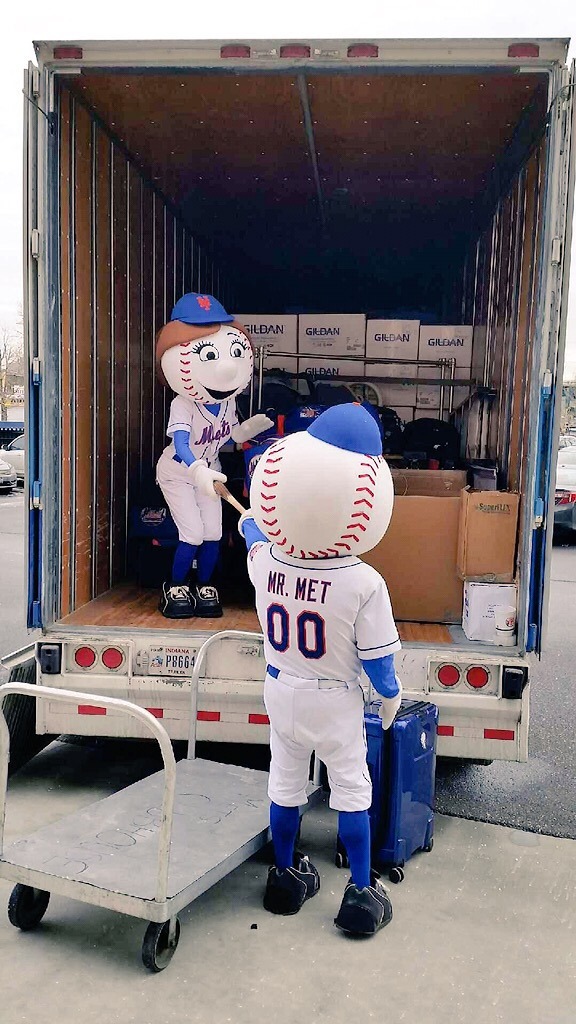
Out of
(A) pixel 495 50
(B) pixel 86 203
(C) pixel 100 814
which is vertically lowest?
(C) pixel 100 814

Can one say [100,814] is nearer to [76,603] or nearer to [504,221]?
[76,603]

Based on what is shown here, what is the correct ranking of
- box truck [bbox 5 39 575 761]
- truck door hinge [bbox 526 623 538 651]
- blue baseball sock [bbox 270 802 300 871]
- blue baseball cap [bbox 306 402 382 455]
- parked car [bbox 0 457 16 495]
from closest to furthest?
blue baseball cap [bbox 306 402 382 455], blue baseball sock [bbox 270 802 300 871], box truck [bbox 5 39 575 761], truck door hinge [bbox 526 623 538 651], parked car [bbox 0 457 16 495]

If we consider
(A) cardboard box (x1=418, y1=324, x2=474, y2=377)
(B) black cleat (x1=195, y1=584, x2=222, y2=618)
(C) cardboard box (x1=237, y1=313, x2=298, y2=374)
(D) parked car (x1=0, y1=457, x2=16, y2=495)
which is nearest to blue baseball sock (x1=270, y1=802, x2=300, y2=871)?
(B) black cleat (x1=195, y1=584, x2=222, y2=618)

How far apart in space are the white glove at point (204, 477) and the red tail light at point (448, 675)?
1480 mm

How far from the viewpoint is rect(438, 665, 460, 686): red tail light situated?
160 inches

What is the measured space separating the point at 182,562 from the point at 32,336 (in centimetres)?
153

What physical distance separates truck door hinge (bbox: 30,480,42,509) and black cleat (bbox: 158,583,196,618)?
0.99m

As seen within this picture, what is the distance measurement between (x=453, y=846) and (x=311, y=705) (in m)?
1.32

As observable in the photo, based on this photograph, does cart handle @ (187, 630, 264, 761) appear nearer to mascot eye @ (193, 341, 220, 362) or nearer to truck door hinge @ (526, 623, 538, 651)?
truck door hinge @ (526, 623, 538, 651)

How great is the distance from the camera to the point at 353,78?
4266 millimetres

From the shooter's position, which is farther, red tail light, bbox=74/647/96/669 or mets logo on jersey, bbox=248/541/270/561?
red tail light, bbox=74/647/96/669

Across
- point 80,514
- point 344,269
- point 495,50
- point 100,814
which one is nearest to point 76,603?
point 80,514

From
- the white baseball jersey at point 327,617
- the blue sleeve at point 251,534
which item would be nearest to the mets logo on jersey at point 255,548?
the blue sleeve at point 251,534

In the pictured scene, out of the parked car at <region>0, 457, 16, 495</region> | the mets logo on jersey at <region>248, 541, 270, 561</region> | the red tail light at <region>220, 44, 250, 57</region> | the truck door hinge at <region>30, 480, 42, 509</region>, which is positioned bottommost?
the parked car at <region>0, 457, 16, 495</region>
